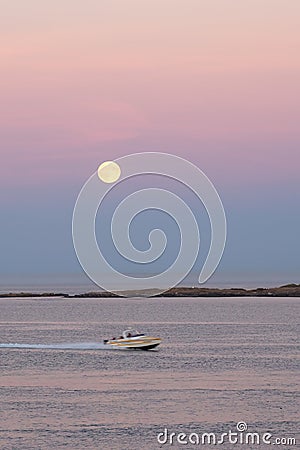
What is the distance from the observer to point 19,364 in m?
89.5

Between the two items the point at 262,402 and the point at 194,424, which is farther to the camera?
the point at 262,402

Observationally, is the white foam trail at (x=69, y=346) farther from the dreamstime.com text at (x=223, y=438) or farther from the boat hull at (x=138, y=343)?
the dreamstime.com text at (x=223, y=438)

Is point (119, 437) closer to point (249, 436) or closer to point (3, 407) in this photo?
point (249, 436)

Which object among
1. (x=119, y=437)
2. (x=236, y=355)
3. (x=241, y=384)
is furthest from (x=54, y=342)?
(x=119, y=437)

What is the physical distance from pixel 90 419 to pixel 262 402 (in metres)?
13.2
